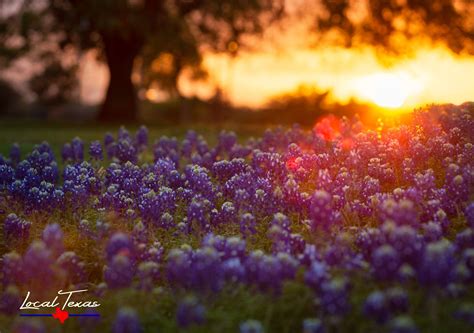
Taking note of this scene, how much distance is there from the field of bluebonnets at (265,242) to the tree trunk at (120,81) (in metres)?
24.0

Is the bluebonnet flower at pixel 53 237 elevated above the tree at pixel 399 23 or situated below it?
below

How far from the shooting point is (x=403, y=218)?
6.14 m

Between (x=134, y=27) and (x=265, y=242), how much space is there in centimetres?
2414

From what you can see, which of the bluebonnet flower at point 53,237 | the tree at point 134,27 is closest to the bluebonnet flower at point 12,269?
the bluebonnet flower at point 53,237

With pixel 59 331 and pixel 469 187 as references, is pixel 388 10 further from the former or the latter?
pixel 59 331

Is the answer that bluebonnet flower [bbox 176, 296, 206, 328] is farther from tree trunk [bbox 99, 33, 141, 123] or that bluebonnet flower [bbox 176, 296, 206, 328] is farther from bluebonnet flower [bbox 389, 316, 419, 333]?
tree trunk [bbox 99, 33, 141, 123]

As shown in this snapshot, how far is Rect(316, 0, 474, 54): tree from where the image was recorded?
30000 mm

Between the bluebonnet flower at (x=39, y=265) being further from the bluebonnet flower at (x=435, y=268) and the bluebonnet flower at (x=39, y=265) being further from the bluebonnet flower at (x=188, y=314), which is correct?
the bluebonnet flower at (x=435, y=268)

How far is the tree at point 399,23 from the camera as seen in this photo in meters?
30.0

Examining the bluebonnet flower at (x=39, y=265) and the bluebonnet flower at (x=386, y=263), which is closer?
the bluebonnet flower at (x=386, y=263)

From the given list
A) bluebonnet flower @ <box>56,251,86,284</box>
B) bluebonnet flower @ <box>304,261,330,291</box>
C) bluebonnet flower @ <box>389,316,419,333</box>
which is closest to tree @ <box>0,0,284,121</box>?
bluebonnet flower @ <box>56,251,86,284</box>

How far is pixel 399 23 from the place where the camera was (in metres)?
31.4

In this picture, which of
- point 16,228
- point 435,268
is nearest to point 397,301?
point 435,268

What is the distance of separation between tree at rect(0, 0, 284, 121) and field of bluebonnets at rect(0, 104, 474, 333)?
20.0 m
